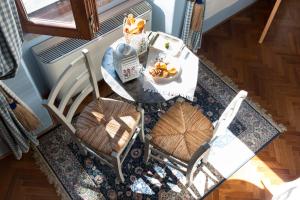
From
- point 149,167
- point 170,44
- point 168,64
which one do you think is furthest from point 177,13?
point 149,167

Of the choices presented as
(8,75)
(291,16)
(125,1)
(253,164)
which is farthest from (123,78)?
(291,16)

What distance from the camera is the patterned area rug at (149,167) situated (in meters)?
2.25

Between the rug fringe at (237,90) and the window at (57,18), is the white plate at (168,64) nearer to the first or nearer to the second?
the window at (57,18)

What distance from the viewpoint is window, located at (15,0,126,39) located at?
188 cm

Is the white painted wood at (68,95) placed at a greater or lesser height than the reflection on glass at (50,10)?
lesser

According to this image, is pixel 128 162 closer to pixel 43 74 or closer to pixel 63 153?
pixel 63 153

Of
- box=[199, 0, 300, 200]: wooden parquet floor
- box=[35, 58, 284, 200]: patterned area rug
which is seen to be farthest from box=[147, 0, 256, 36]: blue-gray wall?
box=[35, 58, 284, 200]: patterned area rug

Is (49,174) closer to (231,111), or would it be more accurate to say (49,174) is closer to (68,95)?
(68,95)

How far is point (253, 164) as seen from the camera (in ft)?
7.91

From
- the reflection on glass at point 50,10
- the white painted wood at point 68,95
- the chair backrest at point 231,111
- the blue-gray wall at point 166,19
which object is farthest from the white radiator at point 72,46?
the chair backrest at point 231,111

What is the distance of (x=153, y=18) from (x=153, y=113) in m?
0.80

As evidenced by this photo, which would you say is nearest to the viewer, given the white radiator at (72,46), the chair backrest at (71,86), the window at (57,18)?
the chair backrest at (71,86)

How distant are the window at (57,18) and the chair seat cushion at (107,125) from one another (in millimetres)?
476

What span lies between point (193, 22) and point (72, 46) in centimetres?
98
